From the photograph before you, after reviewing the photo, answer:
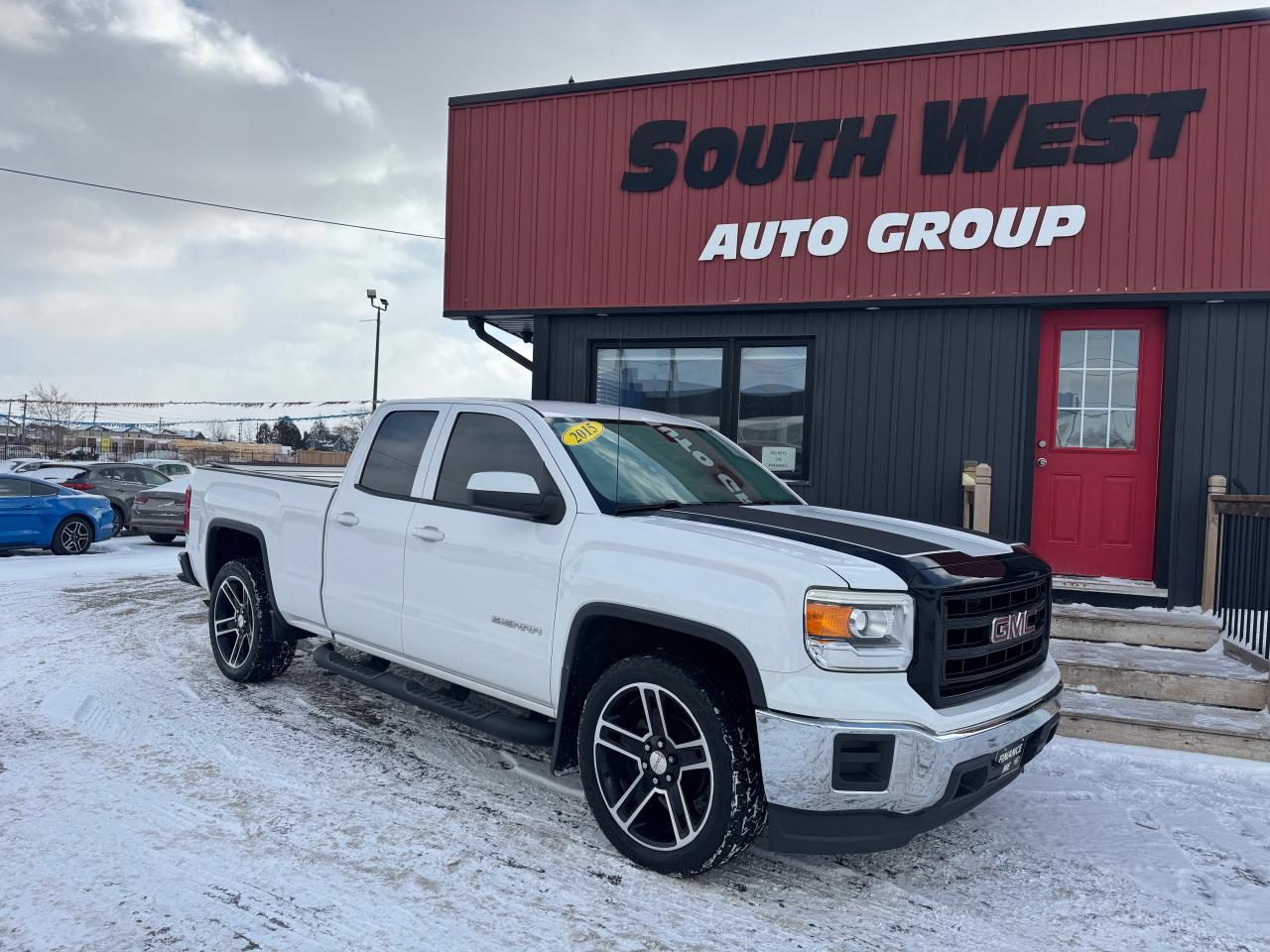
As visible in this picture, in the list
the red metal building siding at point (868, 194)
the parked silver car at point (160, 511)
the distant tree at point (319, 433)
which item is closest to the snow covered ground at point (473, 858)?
the red metal building siding at point (868, 194)

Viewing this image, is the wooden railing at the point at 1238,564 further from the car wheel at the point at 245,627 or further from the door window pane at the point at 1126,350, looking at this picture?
the car wheel at the point at 245,627

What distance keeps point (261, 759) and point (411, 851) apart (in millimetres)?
1390

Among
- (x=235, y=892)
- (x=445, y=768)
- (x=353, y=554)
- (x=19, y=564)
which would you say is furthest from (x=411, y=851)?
(x=19, y=564)

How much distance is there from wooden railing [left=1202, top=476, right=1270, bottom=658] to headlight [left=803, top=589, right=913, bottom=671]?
4245 millimetres

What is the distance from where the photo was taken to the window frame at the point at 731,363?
29.1 feet

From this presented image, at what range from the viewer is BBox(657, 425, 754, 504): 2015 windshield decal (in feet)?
14.8

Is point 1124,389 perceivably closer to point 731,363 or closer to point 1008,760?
point 731,363

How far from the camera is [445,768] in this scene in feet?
14.6

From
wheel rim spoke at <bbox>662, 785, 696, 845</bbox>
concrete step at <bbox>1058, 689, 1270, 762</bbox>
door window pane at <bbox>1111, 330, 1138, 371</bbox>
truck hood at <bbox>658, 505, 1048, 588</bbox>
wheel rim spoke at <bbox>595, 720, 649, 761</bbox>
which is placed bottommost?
concrete step at <bbox>1058, 689, 1270, 762</bbox>

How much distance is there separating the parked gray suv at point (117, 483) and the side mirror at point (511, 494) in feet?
52.0

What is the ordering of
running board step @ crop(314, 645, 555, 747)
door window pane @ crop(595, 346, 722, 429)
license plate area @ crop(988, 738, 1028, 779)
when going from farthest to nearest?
door window pane @ crop(595, 346, 722, 429) → running board step @ crop(314, 645, 555, 747) → license plate area @ crop(988, 738, 1028, 779)

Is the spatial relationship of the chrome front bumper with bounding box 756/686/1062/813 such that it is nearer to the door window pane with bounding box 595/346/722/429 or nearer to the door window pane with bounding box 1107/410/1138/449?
the door window pane with bounding box 1107/410/1138/449

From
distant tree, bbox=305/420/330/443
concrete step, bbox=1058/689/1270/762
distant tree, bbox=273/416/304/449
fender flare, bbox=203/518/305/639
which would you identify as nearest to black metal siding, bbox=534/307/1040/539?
concrete step, bbox=1058/689/1270/762

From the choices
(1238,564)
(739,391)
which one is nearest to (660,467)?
(739,391)
